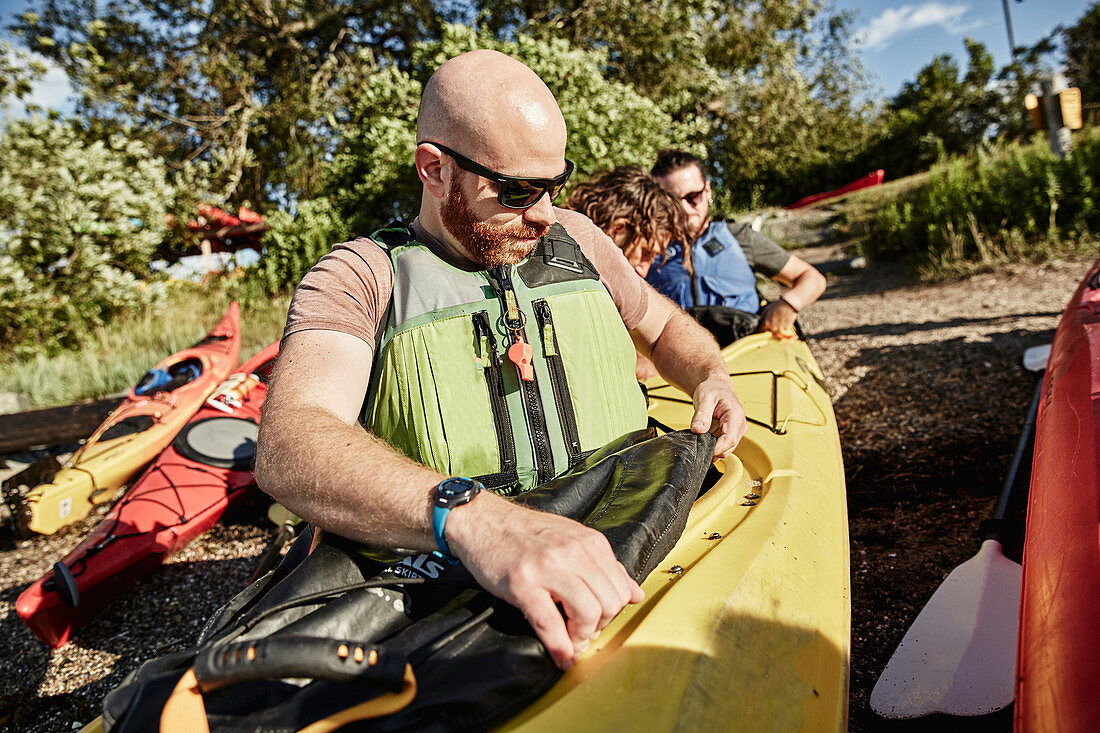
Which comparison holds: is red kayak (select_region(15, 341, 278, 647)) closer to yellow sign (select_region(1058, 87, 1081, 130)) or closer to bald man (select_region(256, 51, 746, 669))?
bald man (select_region(256, 51, 746, 669))

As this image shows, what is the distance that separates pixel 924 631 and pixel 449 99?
1950mm

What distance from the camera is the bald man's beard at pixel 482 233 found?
160 centimetres

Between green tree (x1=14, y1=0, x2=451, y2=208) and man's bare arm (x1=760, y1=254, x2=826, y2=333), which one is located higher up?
green tree (x1=14, y1=0, x2=451, y2=208)

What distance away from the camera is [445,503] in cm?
109

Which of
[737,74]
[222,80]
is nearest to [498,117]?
[222,80]

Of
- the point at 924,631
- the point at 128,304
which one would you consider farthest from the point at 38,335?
the point at 924,631

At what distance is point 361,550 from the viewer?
135 centimetres

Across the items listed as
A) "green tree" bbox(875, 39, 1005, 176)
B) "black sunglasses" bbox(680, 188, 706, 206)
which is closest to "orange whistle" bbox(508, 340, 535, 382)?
"black sunglasses" bbox(680, 188, 706, 206)

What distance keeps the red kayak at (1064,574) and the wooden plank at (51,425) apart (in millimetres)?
5312

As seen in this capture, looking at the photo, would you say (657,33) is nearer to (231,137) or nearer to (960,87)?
(231,137)

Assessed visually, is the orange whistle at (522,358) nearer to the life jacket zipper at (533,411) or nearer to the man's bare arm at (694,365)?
the life jacket zipper at (533,411)

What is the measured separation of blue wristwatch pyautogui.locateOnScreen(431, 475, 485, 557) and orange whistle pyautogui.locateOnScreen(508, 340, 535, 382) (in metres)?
0.46

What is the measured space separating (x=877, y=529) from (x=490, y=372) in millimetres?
1970

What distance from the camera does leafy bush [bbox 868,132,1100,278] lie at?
7.12 m
